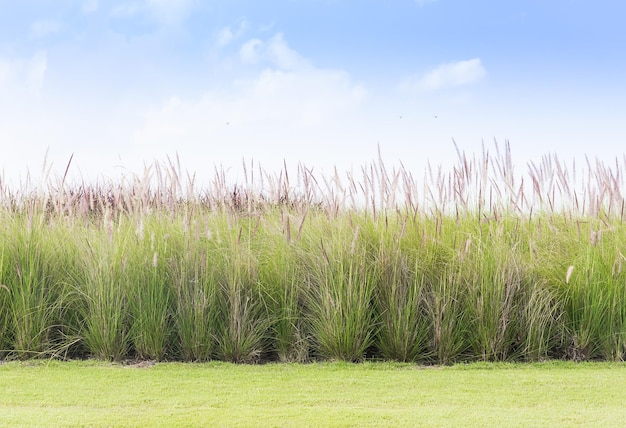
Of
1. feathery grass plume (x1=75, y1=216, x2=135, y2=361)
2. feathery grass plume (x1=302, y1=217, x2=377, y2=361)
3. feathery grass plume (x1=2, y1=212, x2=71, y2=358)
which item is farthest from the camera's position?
feathery grass plume (x1=2, y1=212, x2=71, y2=358)

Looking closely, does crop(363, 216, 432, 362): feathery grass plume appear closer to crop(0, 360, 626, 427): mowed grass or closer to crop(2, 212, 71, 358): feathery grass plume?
crop(0, 360, 626, 427): mowed grass

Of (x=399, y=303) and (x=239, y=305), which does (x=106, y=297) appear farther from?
(x=399, y=303)

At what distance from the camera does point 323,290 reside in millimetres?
4277

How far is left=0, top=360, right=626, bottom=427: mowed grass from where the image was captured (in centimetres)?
295

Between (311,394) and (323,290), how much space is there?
38.9 inches

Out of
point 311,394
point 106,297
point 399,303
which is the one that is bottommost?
point 311,394

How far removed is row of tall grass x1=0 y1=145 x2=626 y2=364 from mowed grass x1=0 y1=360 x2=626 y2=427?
20 cm

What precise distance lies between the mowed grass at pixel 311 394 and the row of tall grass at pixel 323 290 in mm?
203

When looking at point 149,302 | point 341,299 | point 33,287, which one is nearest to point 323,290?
point 341,299

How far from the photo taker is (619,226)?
16.7 ft

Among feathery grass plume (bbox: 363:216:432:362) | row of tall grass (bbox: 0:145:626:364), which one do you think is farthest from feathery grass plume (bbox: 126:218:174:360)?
feathery grass plume (bbox: 363:216:432:362)

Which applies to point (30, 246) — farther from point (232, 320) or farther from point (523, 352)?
point (523, 352)

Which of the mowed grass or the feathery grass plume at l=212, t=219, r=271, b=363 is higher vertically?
the feathery grass plume at l=212, t=219, r=271, b=363

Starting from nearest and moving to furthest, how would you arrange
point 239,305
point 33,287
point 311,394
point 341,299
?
point 311,394
point 341,299
point 239,305
point 33,287
